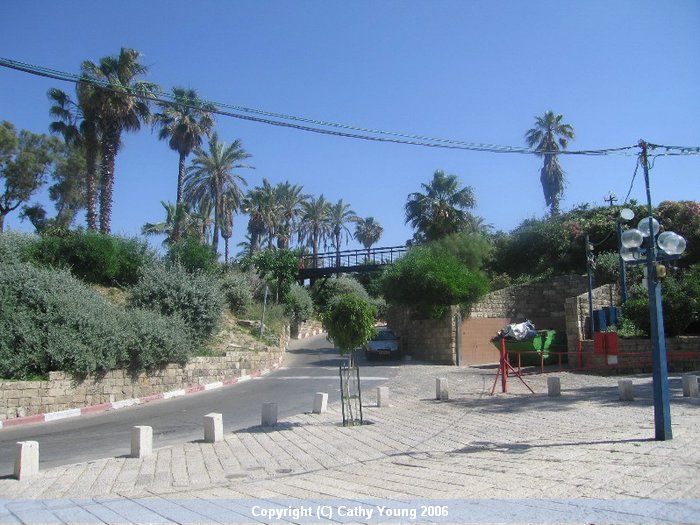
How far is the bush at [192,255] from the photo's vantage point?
84.7 ft

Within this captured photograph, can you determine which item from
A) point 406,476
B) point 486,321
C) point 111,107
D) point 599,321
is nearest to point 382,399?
point 406,476

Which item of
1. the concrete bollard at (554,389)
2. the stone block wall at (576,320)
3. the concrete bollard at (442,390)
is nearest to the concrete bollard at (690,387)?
the concrete bollard at (554,389)

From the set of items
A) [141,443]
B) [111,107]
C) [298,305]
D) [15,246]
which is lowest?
[141,443]

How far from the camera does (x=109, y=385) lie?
15.5 metres

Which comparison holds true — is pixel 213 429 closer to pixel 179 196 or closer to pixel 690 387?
pixel 690 387

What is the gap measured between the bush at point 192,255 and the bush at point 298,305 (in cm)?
1042

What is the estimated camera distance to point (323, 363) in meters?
26.0

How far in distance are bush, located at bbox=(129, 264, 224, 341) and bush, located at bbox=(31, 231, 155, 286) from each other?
3.65m

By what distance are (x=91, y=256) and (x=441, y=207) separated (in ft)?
62.5

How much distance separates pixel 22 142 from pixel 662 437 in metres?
39.5

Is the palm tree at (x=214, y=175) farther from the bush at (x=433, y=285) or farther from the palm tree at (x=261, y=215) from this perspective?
the bush at (x=433, y=285)

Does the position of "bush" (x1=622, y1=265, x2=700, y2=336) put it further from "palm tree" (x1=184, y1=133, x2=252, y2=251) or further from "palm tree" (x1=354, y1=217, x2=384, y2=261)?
"palm tree" (x1=354, y1=217, x2=384, y2=261)

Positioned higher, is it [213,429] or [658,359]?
[658,359]

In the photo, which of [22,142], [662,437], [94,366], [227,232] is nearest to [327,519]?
[662,437]
